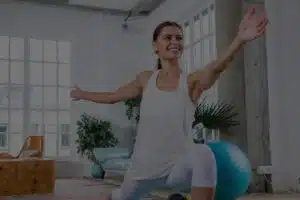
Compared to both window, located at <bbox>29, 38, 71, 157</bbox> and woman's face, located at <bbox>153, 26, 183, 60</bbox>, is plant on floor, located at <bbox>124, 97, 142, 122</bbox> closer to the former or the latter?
window, located at <bbox>29, 38, 71, 157</bbox>

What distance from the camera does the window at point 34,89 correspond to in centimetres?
785

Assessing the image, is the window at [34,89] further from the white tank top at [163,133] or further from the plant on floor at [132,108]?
the white tank top at [163,133]

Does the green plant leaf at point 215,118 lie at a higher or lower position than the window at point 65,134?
higher

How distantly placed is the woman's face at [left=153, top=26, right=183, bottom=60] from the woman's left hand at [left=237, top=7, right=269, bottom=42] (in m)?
0.28

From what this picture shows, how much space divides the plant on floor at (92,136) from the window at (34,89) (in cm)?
54

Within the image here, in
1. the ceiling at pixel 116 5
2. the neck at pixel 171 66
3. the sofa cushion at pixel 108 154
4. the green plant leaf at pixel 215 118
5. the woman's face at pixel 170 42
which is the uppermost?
the ceiling at pixel 116 5

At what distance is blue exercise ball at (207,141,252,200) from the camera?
2428mm

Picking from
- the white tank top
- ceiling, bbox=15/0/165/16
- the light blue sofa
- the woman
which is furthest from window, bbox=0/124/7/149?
the white tank top

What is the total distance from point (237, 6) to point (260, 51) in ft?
2.09

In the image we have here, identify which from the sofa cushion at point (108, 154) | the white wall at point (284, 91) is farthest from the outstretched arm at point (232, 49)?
the sofa cushion at point (108, 154)

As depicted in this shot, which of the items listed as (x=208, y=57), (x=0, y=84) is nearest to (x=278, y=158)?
(x=208, y=57)

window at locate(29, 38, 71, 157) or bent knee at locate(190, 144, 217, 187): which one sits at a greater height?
window at locate(29, 38, 71, 157)

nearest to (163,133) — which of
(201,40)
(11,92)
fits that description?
(201,40)

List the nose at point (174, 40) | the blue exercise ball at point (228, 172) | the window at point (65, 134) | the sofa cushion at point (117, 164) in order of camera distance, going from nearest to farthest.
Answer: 1. the nose at point (174, 40)
2. the blue exercise ball at point (228, 172)
3. the sofa cushion at point (117, 164)
4. the window at point (65, 134)
